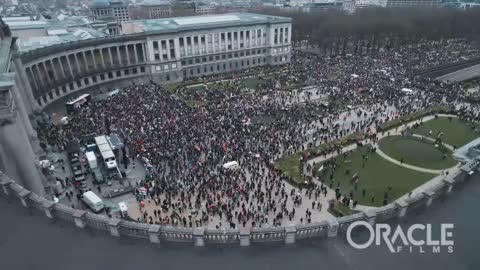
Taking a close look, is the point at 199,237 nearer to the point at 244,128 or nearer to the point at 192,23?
the point at 244,128

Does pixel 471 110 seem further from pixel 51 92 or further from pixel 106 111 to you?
pixel 51 92

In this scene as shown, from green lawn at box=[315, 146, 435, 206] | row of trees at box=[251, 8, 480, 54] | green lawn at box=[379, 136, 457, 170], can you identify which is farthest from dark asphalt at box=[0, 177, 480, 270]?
row of trees at box=[251, 8, 480, 54]

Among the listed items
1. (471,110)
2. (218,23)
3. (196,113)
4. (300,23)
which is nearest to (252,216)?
(196,113)

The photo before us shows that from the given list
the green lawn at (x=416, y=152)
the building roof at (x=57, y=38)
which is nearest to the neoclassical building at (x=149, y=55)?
the building roof at (x=57, y=38)

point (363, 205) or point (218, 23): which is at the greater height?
point (218, 23)

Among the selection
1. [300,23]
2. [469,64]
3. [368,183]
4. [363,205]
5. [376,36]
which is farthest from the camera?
[300,23]

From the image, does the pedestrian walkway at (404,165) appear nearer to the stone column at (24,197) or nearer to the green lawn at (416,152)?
the green lawn at (416,152)

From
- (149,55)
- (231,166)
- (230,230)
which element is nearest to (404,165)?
(231,166)

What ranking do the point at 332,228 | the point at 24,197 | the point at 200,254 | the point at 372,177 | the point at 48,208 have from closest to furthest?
the point at 200,254 → the point at 332,228 → the point at 48,208 → the point at 24,197 → the point at 372,177
